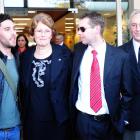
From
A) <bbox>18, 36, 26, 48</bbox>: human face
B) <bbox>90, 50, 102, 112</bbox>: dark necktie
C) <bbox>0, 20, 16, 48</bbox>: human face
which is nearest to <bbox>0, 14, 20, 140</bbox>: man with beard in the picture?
<bbox>0, 20, 16, 48</bbox>: human face

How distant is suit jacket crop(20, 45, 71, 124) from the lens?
13.9 feet

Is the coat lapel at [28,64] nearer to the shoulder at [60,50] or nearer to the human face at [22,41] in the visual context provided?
the shoulder at [60,50]

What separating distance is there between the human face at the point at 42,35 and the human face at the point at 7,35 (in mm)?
273

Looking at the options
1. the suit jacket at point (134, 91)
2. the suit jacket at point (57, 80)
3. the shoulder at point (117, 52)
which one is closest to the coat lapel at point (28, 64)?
the suit jacket at point (57, 80)

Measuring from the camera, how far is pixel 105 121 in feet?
13.9

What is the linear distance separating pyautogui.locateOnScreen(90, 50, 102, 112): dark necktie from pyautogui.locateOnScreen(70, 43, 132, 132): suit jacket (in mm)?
74

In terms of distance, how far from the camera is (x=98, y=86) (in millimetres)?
4164

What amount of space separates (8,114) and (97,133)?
1008 millimetres

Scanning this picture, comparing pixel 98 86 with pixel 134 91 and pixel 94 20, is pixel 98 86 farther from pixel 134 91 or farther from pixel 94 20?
pixel 94 20

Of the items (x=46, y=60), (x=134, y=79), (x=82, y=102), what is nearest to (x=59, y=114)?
(x=82, y=102)

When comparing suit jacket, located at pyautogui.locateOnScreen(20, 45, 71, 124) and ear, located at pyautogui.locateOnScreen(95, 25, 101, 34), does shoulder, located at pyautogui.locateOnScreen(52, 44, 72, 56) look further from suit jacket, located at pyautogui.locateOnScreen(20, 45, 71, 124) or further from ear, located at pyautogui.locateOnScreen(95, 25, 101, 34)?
ear, located at pyautogui.locateOnScreen(95, 25, 101, 34)

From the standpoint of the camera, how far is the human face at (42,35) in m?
4.21

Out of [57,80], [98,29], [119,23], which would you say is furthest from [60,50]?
[119,23]

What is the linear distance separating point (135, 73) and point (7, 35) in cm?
148
